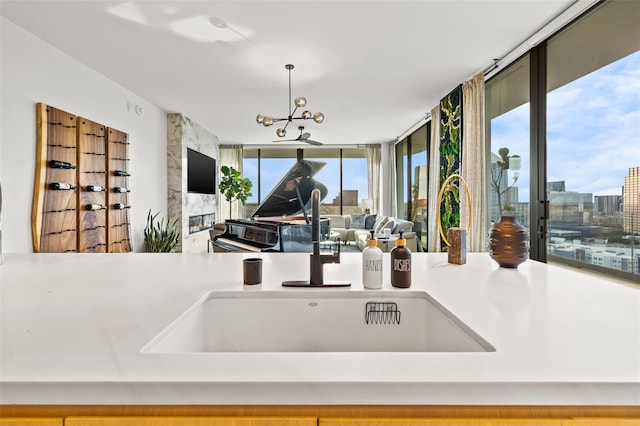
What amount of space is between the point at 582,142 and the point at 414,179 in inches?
188

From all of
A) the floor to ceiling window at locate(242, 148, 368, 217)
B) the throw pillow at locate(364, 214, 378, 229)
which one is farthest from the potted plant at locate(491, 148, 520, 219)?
the floor to ceiling window at locate(242, 148, 368, 217)

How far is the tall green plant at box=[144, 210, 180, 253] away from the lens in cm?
509

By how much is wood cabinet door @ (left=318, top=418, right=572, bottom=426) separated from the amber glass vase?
87 centimetres

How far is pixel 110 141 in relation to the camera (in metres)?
4.17

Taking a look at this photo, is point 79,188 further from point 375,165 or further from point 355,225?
point 375,165

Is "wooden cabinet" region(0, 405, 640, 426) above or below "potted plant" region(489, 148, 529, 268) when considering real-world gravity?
below

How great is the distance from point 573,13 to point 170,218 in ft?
19.5

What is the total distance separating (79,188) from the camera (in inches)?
142

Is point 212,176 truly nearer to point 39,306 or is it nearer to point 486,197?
point 486,197

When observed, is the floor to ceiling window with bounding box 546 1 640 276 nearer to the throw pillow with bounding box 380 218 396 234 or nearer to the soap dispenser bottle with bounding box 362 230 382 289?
the soap dispenser bottle with bounding box 362 230 382 289

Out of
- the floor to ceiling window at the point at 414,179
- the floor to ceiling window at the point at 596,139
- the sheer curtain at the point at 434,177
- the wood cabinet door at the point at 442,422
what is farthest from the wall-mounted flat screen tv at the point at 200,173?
the wood cabinet door at the point at 442,422

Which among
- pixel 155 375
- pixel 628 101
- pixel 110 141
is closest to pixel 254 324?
pixel 155 375

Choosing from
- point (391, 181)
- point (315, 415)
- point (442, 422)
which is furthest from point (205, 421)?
point (391, 181)

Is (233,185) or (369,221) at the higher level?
(233,185)
